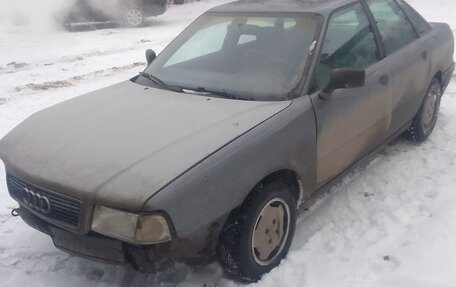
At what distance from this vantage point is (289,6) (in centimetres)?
352

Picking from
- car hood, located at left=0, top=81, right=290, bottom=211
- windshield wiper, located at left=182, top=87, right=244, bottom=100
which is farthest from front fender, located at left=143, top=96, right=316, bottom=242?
windshield wiper, located at left=182, top=87, right=244, bottom=100

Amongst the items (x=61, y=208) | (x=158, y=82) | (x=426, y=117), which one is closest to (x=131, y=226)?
Answer: (x=61, y=208)

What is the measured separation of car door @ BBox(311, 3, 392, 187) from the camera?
3141mm

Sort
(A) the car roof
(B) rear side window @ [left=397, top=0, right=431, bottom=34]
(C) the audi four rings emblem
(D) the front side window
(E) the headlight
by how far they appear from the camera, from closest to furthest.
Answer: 1. (E) the headlight
2. (C) the audi four rings emblem
3. (D) the front side window
4. (A) the car roof
5. (B) rear side window @ [left=397, top=0, right=431, bottom=34]

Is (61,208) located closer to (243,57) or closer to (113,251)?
(113,251)

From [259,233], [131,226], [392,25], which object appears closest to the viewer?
[131,226]

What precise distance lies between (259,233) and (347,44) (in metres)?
1.60

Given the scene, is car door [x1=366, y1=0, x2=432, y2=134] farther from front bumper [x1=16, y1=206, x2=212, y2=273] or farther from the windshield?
front bumper [x1=16, y1=206, x2=212, y2=273]

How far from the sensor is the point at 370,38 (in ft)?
12.1

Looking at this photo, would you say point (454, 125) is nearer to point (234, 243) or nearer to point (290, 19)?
point (290, 19)

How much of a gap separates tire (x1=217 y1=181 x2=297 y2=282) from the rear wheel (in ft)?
35.4

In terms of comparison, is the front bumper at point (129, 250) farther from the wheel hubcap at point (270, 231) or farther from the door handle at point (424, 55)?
the door handle at point (424, 55)

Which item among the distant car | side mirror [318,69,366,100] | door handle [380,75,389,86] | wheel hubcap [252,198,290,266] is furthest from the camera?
the distant car

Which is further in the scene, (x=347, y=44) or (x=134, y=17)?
(x=134, y=17)
